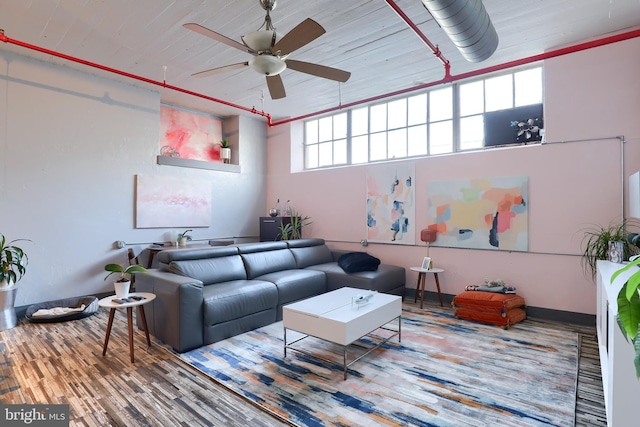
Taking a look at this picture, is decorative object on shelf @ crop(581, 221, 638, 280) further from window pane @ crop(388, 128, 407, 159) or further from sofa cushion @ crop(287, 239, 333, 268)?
sofa cushion @ crop(287, 239, 333, 268)

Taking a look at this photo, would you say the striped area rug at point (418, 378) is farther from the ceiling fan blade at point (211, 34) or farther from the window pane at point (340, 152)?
the window pane at point (340, 152)

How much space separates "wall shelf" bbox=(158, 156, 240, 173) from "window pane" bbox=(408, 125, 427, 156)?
3.43 meters

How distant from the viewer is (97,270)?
Result: 4809mm

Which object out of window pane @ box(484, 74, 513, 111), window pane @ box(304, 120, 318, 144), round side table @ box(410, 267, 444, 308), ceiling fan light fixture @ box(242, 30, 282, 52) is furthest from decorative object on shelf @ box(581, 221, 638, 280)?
window pane @ box(304, 120, 318, 144)

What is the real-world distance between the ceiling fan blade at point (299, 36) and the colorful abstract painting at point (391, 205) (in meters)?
3.06

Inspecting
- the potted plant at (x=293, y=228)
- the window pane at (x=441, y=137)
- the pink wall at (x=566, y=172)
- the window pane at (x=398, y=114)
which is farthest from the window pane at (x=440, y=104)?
the potted plant at (x=293, y=228)

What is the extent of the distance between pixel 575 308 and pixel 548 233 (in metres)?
0.90

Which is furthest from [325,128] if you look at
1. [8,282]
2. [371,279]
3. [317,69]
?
[8,282]

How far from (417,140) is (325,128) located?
80.9 inches

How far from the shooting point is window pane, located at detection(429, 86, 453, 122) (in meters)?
5.04

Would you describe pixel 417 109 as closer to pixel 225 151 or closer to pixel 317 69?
pixel 317 69

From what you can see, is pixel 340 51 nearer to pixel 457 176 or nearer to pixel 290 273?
pixel 457 176

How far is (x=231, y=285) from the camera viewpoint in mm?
3670

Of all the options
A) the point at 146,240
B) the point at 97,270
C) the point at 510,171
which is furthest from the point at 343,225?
the point at 97,270
